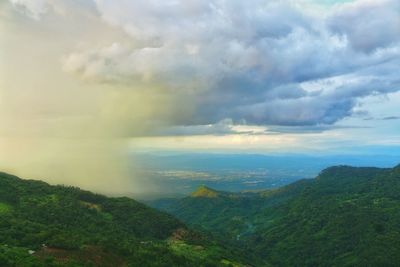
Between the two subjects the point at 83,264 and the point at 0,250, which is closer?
the point at 0,250

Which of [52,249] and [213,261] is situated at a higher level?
[52,249]

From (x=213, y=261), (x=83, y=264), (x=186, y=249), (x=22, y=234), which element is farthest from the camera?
(x=186, y=249)

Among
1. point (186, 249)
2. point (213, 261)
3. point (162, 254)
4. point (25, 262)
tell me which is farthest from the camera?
point (186, 249)

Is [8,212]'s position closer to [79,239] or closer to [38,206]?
[38,206]

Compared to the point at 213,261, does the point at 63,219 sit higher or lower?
higher

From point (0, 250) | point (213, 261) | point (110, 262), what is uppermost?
point (0, 250)

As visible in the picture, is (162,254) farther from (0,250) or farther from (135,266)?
(0,250)

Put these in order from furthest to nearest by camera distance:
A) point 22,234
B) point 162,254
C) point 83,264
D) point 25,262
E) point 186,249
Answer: point 186,249 → point 162,254 → point 22,234 → point 83,264 → point 25,262

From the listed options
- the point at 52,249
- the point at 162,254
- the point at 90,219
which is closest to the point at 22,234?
the point at 52,249

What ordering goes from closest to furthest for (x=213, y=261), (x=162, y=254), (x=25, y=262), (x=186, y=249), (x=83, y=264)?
(x=25, y=262) < (x=83, y=264) < (x=162, y=254) < (x=213, y=261) < (x=186, y=249)

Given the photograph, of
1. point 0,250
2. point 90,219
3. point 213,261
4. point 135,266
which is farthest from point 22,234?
point 213,261
